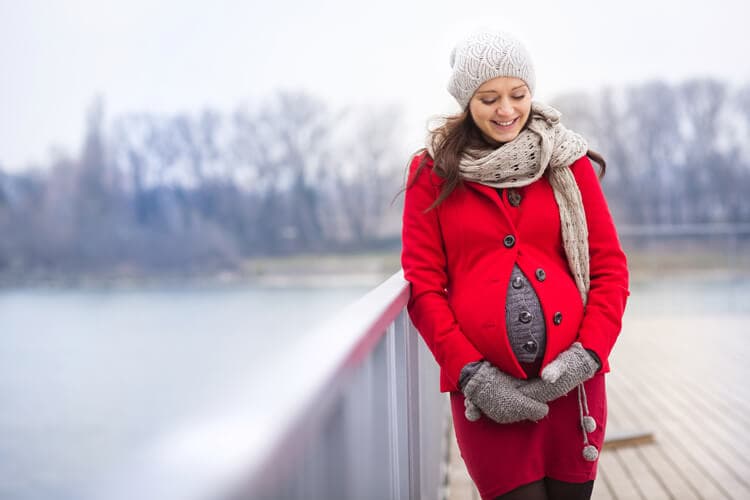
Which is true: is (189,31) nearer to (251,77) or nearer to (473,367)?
(251,77)

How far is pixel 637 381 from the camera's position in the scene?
3125 millimetres

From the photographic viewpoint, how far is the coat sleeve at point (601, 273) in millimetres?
926

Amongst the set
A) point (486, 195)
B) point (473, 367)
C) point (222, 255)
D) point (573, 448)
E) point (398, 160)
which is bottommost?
point (222, 255)

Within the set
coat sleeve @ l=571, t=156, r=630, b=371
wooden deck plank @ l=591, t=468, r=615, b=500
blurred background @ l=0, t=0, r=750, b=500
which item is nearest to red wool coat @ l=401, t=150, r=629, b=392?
coat sleeve @ l=571, t=156, r=630, b=371

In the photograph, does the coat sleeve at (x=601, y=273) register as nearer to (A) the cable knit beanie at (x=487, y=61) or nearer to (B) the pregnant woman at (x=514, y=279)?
(B) the pregnant woman at (x=514, y=279)

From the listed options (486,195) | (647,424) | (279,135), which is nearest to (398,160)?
(279,135)

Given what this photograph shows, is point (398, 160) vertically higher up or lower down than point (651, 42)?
lower down

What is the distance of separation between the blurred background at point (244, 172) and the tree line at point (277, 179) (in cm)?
7

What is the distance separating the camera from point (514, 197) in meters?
0.96

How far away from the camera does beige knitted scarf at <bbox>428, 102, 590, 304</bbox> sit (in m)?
0.94

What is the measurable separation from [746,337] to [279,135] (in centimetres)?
2038

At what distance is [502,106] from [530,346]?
32 cm

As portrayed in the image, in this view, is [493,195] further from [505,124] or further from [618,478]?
[618,478]

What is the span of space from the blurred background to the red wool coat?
12.7 metres
